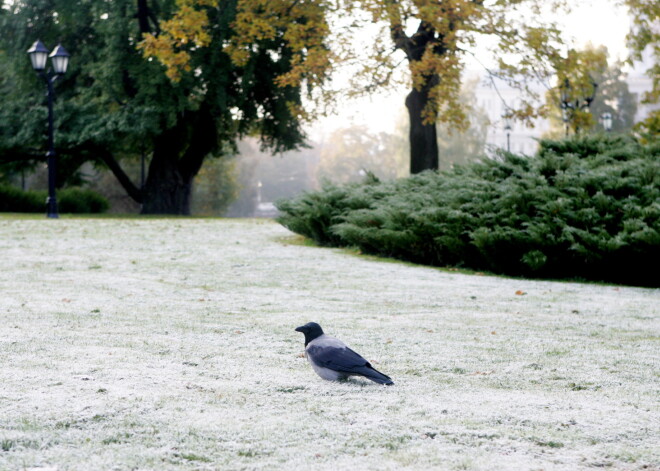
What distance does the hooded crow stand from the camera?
15.5 ft

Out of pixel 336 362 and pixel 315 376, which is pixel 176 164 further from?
pixel 336 362

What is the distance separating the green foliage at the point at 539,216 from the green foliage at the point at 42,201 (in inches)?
754

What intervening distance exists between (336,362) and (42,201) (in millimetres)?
29227

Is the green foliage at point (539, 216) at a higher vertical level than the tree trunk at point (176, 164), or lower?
lower

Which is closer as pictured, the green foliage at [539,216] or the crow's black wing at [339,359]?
the crow's black wing at [339,359]

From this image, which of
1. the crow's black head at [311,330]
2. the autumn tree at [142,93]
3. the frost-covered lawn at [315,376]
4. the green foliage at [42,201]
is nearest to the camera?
the frost-covered lawn at [315,376]

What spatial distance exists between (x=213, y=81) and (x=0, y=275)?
18.5 meters

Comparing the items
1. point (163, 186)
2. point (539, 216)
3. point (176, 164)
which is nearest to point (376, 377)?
point (539, 216)

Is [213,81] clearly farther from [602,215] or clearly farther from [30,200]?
[602,215]

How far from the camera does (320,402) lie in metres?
4.49

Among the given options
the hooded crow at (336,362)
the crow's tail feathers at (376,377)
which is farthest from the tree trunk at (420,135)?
the crow's tail feathers at (376,377)

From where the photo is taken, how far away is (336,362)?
479cm

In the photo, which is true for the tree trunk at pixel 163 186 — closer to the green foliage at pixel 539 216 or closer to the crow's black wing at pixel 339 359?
the green foliage at pixel 539 216

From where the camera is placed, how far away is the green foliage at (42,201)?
101ft
